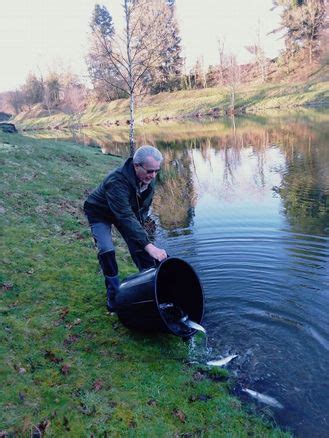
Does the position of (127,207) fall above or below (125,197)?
below

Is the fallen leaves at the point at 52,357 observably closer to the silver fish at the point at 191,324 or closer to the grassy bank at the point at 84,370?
the grassy bank at the point at 84,370

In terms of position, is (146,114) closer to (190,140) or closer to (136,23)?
(190,140)

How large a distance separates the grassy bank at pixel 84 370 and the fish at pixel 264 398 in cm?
27

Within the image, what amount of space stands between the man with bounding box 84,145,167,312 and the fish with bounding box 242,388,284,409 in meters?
1.91

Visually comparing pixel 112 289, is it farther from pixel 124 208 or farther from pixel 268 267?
pixel 268 267

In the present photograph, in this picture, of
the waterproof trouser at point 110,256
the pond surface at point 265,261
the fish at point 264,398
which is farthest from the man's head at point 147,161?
the fish at point 264,398

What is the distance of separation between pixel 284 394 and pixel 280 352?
0.83 meters

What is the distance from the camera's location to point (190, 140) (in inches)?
1395

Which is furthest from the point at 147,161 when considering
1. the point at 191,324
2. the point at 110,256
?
the point at 191,324

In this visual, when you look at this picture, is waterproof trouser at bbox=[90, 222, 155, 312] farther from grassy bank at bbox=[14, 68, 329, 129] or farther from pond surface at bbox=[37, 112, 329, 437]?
grassy bank at bbox=[14, 68, 329, 129]

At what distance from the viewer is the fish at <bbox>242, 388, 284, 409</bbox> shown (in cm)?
464

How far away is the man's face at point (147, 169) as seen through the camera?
5.09m

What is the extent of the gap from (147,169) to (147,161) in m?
0.11

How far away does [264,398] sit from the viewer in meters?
4.73
